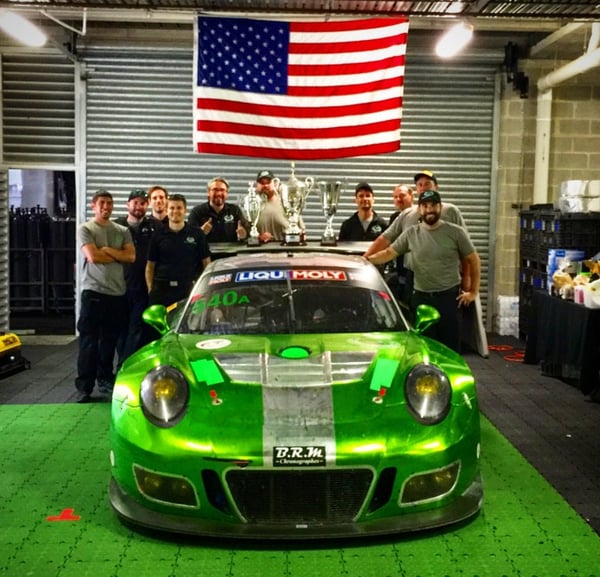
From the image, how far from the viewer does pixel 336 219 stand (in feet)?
36.3

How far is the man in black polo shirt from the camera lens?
22.2 ft

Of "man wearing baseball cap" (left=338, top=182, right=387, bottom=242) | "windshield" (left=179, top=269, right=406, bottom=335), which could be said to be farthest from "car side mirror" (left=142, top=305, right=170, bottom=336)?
"man wearing baseball cap" (left=338, top=182, right=387, bottom=242)

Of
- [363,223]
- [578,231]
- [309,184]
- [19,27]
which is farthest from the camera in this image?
[578,231]

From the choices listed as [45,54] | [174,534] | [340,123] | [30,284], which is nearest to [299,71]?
[340,123]

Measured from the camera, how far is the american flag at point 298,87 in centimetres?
785

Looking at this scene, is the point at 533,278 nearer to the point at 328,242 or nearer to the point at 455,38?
the point at 455,38

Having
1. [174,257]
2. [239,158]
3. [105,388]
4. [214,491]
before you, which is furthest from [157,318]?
[239,158]

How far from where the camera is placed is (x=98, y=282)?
22.7ft

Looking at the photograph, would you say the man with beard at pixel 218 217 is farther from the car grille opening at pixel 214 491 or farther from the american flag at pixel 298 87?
the car grille opening at pixel 214 491

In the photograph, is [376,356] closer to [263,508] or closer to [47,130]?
[263,508]

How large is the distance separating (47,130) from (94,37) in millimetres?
1371

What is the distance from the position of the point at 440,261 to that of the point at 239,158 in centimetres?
539

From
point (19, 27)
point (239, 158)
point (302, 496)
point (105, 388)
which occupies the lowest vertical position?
point (105, 388)

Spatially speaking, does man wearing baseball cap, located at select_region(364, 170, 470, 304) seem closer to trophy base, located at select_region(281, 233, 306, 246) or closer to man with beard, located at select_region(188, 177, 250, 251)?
trophy base, located at select_region(281, 233, 306, 246)
